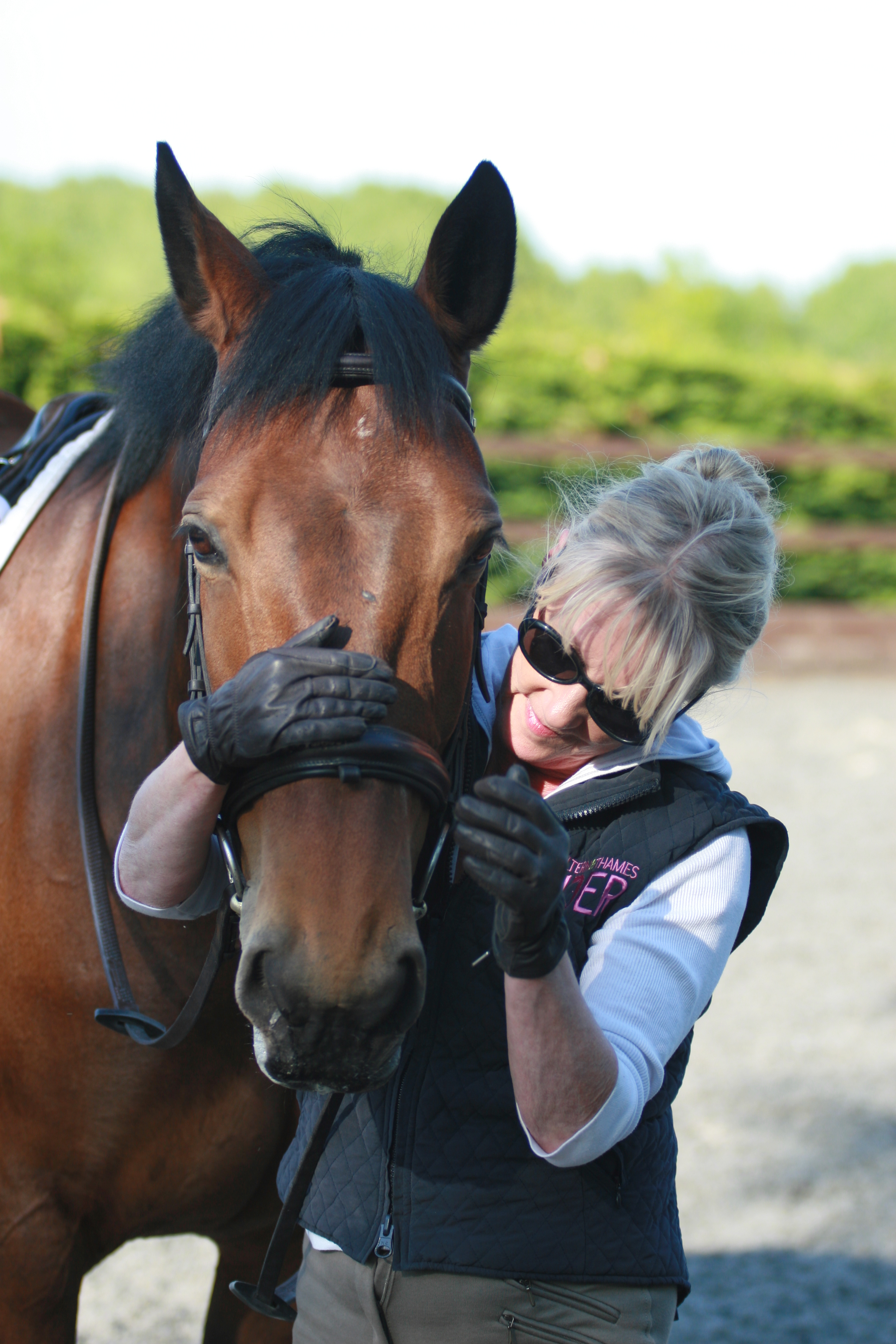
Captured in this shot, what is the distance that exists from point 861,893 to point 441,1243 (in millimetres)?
5361

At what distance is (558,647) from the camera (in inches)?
62.9

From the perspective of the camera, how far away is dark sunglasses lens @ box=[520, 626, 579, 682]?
5.19 feet

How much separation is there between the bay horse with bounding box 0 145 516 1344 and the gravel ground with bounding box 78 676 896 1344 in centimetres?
68

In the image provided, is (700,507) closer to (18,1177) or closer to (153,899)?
(153,899)

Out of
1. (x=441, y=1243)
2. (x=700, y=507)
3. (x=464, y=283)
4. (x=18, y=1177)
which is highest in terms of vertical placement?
(x=464, y=283)

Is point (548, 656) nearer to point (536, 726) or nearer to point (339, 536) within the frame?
point (536, 726)

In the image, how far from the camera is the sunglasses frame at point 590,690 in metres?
1.56

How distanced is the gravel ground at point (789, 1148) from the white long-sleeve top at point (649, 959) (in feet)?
0.91

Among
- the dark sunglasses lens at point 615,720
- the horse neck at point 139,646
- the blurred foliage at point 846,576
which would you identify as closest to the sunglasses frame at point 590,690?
the dark sunglasses lens at point 615,720

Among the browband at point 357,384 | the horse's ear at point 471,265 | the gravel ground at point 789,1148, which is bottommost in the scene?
the gravel ground at point 789,1148

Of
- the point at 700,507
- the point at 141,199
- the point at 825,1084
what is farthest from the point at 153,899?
the point at 141,199

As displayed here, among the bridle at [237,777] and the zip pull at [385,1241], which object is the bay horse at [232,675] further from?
the zip pull at [385,1241]

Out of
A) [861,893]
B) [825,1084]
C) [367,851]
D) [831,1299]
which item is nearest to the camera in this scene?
[367,851]

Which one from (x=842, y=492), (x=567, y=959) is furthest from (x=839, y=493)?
(x=567, y=959)
